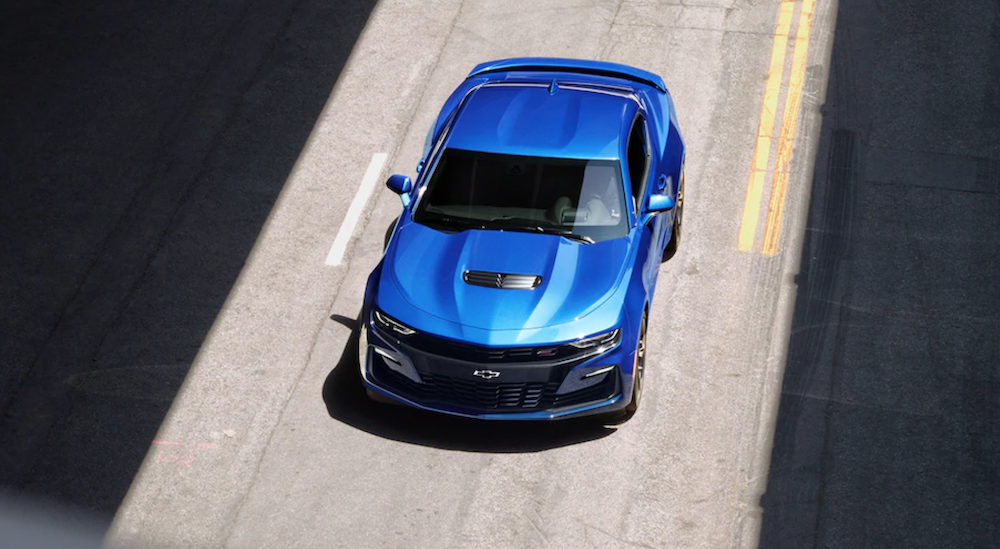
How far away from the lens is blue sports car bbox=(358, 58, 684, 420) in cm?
830

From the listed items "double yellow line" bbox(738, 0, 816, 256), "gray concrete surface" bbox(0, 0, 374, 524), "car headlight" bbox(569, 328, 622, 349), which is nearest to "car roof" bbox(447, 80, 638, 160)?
"car headlight" bbox(569, 328, 622, 349)

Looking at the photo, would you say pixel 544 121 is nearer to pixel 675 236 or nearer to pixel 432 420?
pixel 675 236

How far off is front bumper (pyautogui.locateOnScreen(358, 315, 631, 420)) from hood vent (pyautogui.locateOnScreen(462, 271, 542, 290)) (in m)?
0.54

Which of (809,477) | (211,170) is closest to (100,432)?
(211,170)

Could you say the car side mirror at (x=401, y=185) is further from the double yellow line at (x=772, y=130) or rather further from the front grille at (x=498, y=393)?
the double yellow line at (x=772, y=130)

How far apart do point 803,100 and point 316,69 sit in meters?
5.40

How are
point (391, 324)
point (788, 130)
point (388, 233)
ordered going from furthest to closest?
point (788, 130) → point (388, 233) → point (391, 324)

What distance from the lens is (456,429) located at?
8867 mm

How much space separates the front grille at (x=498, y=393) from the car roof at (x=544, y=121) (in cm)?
201

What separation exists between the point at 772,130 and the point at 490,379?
5249mm

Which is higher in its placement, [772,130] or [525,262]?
[772,130]

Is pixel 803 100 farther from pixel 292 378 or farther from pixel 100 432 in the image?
pixel 100 432

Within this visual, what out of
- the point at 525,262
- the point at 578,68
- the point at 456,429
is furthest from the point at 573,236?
the point at 578,68

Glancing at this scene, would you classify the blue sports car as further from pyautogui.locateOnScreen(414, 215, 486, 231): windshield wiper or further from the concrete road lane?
the concrete road lane
